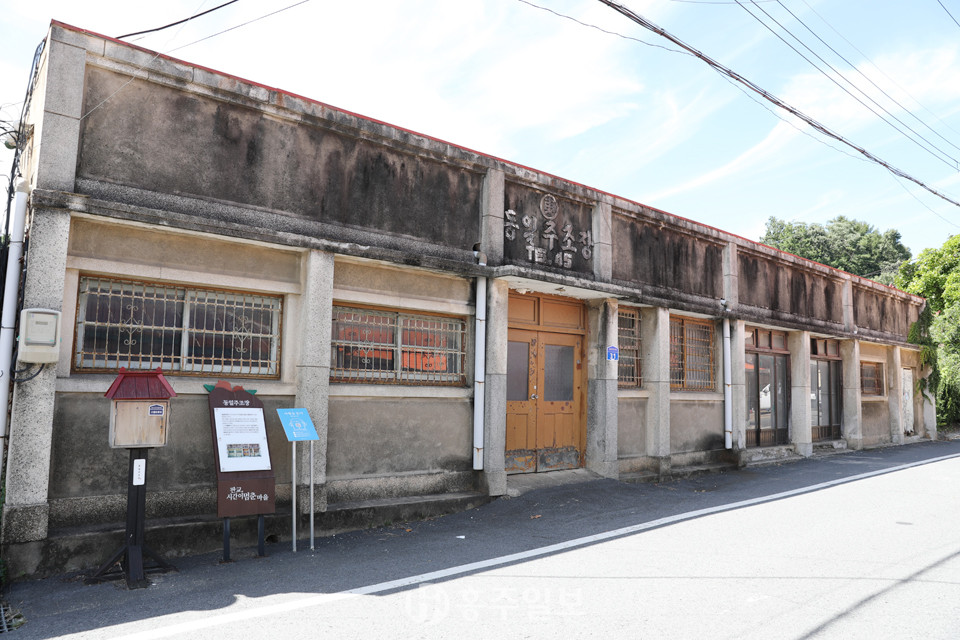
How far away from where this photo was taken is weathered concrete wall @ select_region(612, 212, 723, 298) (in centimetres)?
1149

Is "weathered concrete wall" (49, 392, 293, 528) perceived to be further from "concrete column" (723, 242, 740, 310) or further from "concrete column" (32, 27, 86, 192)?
"concrete column" (723, 242, 740, 310)

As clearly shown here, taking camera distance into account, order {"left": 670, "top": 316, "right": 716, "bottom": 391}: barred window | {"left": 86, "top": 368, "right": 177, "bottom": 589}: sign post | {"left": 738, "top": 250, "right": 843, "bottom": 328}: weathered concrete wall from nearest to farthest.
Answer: {"left": 86, "top": 368, "right": 177, "bottom": 589}: sign post < {"left": 670, "top": 316, "right": 716, "bottom": 391}: barred window < {"left": 738, "top": 250, "right": 843, "bottom": 328}: weathered concrete wall

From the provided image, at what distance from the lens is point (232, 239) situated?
6.85m

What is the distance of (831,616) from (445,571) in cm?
318

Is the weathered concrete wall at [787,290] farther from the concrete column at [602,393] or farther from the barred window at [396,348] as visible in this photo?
the barred window at [396,348]

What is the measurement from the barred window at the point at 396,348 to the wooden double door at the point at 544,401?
136cm

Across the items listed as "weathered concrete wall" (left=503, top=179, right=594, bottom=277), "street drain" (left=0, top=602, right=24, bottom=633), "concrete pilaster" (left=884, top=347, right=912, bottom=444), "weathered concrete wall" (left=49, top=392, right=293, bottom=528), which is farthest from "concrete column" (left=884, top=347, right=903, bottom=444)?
Answer: "street drain" (left=0, top=602, right=24, bottom=633)

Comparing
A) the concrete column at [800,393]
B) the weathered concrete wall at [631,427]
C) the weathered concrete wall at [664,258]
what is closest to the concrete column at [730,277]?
the weathered concrete wall at [664,258]

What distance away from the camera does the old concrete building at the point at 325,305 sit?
6.02m

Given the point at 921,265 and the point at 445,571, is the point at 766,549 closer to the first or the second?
the point at 445,571

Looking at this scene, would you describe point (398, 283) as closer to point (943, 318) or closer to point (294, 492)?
point (294, 492)

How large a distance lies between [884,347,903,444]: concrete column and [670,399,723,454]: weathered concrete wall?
9.83m

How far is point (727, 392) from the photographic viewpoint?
13.1m

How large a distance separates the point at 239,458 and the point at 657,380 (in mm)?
7870
